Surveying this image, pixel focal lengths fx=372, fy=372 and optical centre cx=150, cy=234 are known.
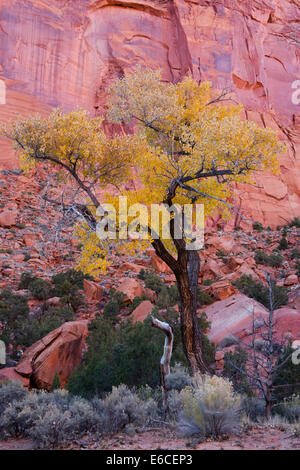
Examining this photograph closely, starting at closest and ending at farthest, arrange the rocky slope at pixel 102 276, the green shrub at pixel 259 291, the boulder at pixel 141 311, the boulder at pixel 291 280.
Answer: the rocky slope at pixel 102 276
the boulder at pixel 141 311
the green shrub at pixel 259 291
the boulder at pixel 291 280

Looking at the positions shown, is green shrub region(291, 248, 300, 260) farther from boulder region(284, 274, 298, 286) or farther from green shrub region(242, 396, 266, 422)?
green shrub region(242, 396, 266, 422)

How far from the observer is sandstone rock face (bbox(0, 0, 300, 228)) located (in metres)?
30.2

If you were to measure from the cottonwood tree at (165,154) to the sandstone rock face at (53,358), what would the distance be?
349 cm

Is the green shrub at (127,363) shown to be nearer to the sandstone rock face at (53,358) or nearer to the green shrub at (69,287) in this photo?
the sandstone rock face at (53,358)

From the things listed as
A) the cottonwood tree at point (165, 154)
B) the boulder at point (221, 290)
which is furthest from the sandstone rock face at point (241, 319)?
the cottonwood tree at point (165, 154)

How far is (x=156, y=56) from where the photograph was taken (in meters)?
34.3

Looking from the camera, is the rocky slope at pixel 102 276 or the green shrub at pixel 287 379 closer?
the green shrub at pixel 287 379

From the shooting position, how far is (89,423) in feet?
16.5

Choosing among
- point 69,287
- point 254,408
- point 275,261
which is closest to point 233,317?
point 254,408

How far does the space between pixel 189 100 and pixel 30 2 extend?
28.5 m

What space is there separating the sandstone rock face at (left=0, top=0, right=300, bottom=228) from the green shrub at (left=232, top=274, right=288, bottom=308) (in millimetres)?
14338

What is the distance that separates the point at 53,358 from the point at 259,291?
8.79 meters

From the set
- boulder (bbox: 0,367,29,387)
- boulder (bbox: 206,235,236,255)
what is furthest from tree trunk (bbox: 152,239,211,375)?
boulder (bbox: 206,235,236,255)

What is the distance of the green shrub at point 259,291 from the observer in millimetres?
13914
